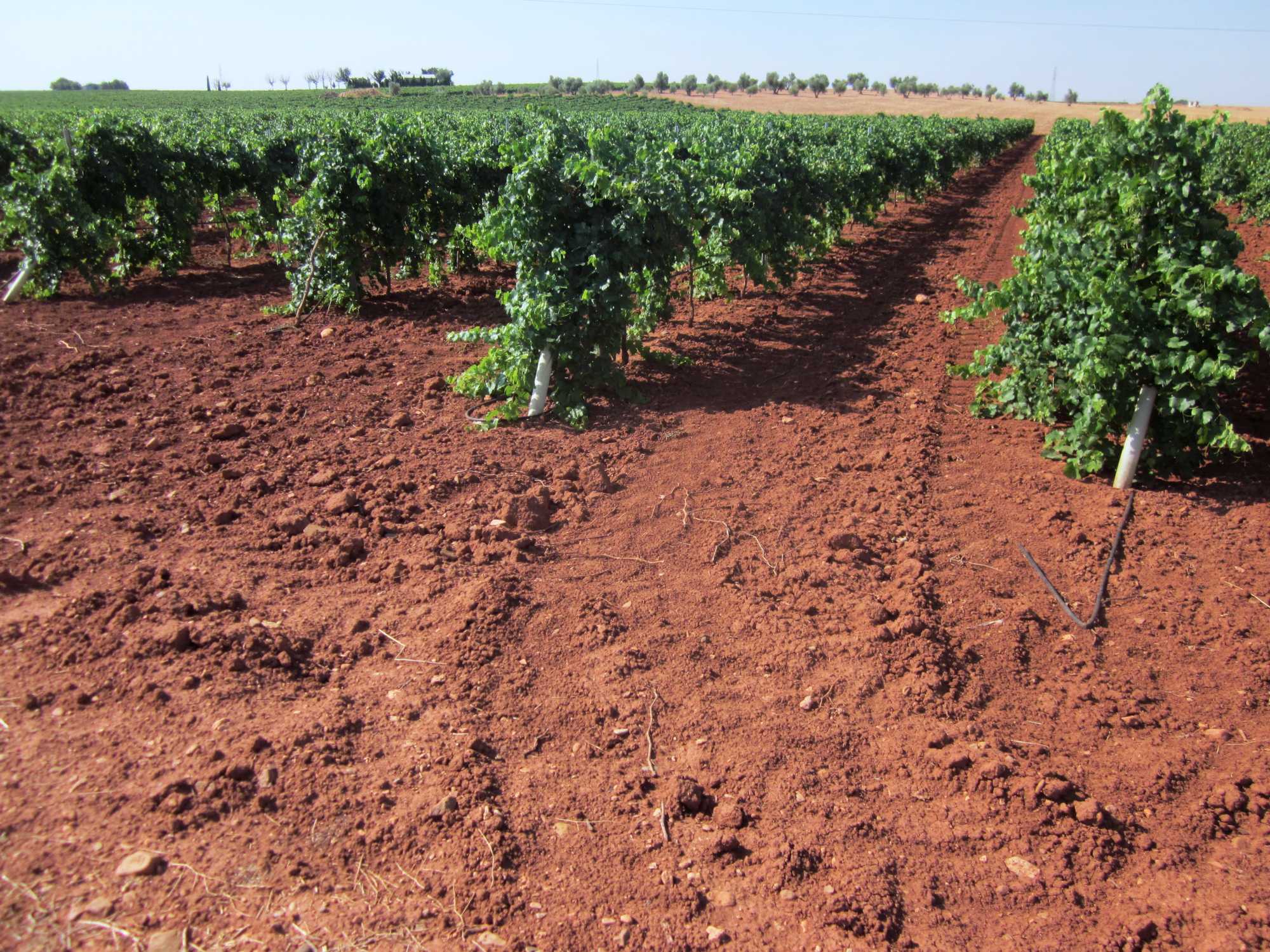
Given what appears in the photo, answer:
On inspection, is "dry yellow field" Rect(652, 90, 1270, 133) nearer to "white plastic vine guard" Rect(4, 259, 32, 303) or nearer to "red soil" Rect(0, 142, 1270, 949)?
"white plastic vine guard" Rect(4, 259, 32, 303)

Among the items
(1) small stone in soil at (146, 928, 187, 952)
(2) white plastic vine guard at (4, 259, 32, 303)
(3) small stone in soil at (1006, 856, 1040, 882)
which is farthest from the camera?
(2) white plastic vine guard at (4, 259, 32, 303)

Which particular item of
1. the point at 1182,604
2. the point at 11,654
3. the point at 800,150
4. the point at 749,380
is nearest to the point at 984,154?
the point at 800,150

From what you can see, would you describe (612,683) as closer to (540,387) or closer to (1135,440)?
(540,387)

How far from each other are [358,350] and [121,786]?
19.6 ft

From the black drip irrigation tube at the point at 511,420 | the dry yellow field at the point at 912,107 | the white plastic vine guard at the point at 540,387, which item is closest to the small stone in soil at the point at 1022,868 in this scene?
the black drip irrigation tube at the point at 511,420

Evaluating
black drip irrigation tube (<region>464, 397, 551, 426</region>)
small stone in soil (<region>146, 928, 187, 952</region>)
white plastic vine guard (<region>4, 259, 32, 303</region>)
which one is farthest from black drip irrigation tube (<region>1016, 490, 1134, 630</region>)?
white plastic vine guard (<region>4, 259, 32, 303</region>)

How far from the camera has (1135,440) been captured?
578 cm

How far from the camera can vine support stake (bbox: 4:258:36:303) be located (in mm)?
9859

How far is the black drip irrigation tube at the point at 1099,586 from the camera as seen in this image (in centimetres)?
449

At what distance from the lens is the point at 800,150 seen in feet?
40.5

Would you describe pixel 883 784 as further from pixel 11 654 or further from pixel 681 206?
pixel 681 206

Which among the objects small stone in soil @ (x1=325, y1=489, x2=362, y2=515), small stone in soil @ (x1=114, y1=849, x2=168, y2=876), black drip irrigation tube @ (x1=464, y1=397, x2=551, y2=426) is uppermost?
black drip irrigation tube @ (x1=464, y1=397, x2=551, y2=426)

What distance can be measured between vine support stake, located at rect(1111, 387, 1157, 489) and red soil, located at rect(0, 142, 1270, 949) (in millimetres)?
148

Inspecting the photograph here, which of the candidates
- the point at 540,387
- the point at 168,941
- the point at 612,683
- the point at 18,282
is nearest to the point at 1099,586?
the point at 612,683
